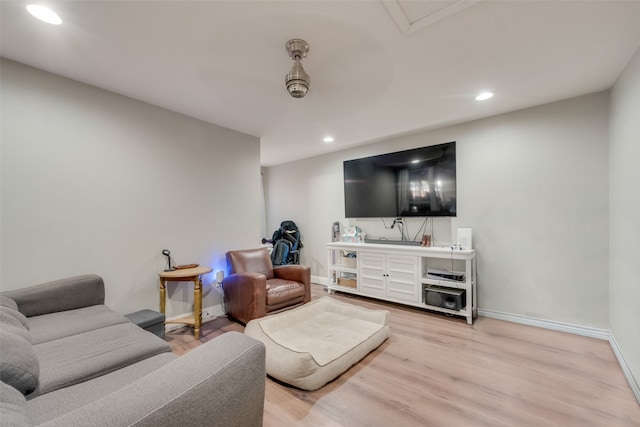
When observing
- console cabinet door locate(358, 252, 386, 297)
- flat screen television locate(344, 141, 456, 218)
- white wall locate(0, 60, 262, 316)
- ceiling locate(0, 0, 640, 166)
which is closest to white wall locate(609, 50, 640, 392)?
ceiling locate(0, 0, 640, 166)

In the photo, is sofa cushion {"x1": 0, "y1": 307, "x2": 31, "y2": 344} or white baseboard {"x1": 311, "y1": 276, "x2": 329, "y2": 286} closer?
sofa cushion {"x1": 0, "y1": 307, "x2": 31, "y2": 344}

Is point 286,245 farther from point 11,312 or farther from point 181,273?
point 11,312

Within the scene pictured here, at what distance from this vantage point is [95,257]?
2355 mm

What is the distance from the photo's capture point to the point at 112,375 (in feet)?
4.15

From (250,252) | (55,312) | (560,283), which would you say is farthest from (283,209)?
(560,283)

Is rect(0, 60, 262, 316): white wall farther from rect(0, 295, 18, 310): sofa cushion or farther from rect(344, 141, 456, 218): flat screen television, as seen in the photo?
rect(344, 141, 456, 218): flat screen television

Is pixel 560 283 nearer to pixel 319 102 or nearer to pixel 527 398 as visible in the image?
pixel 527 398

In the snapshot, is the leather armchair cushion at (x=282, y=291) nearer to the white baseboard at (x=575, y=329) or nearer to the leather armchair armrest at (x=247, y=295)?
the leather armchair armrest at (x=247, y=295)

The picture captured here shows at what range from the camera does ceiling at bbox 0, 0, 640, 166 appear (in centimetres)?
153

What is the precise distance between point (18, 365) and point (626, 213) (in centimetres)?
375

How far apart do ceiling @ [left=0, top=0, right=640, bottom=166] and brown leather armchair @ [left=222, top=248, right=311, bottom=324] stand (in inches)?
70.6

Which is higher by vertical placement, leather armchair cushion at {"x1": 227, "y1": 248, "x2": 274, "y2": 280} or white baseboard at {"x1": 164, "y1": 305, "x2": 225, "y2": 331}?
leather armchair cushion at {"x1": 227, "y1": 248, "x2": 274, "y2": 280}

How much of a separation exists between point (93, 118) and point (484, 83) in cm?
355

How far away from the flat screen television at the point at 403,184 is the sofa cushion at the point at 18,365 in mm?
3648
